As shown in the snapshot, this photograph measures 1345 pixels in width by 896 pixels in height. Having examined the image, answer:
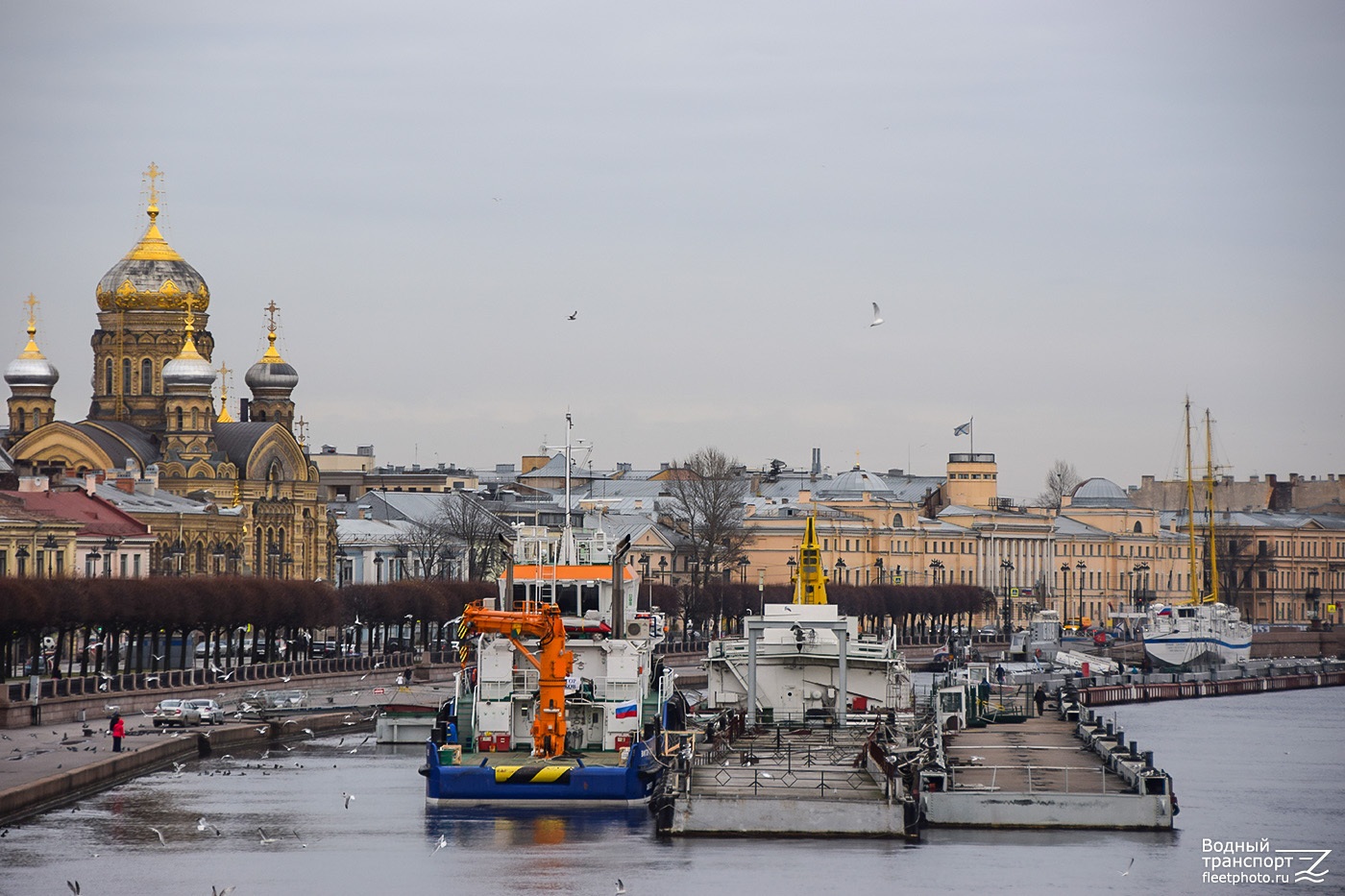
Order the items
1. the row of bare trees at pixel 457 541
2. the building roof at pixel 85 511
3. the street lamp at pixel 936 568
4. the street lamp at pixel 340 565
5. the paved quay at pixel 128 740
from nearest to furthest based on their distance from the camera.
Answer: the paved quay at pixel 128 740 < the building roof at pixel 85 511 < the row of bare trees at pixel 457 541 < the street lamp at pixel 340 565 < the street lamp at pixel 936 568

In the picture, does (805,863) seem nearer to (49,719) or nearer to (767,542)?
(49,719)

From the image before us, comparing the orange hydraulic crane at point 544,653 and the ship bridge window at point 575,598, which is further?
the ship bridge window at point 575,598

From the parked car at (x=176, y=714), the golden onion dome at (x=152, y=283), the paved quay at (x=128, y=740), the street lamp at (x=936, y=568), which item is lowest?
the paved quay at (x=128, y=740)

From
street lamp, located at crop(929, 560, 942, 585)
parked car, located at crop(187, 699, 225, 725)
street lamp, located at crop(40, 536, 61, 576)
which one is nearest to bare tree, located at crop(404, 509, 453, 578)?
street lamp, located at crop(929, 560, 942, 585)

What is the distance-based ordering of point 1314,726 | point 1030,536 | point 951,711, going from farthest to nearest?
point 1030,536, point 1314,726, point 951,711

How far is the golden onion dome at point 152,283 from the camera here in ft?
422

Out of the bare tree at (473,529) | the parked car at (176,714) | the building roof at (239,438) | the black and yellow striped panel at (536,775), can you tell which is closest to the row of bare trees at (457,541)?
the bare tree at (473,529)

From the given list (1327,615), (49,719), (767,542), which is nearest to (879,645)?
(49,719)

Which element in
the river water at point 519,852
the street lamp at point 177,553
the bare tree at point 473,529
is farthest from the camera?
the bare tree at point 473,529

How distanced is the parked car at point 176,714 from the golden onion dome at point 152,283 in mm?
69324

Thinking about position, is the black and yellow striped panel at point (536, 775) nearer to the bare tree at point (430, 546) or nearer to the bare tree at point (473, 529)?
the bare tree at point (473, 529)

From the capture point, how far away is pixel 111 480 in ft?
372

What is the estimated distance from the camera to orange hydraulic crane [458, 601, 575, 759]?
142 ft

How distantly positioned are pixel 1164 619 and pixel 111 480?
4516cm
